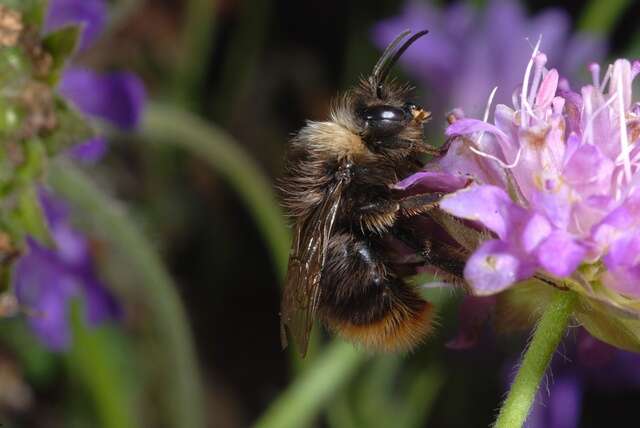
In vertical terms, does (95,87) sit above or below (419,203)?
above

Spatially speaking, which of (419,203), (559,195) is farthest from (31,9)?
(559,195)

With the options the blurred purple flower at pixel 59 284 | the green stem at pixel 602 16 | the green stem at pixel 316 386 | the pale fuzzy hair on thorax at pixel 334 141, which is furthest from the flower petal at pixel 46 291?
the green stem at pixel 602 16

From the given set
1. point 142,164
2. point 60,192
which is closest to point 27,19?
Result: point 60,192

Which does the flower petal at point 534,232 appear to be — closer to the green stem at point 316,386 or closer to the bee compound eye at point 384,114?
the bee compound eye at point 384,114

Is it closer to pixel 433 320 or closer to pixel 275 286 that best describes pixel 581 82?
pixel 275 286

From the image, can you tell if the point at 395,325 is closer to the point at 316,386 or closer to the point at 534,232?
the point at 534,232

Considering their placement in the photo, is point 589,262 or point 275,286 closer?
point 589,262

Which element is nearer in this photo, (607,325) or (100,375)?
(607,325)
